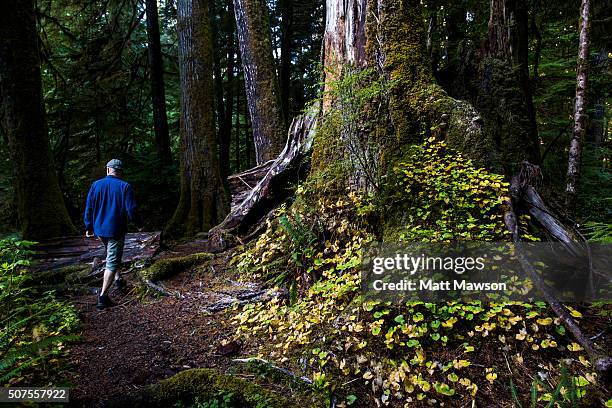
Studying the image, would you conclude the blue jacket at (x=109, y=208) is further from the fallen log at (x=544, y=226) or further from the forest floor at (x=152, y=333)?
the fallen log at (x=544, y=226)

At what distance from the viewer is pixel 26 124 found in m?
7.39

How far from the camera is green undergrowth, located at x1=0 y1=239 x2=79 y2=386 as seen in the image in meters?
2.91

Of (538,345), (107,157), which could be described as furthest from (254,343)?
(107,157)

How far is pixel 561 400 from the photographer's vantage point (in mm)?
2305

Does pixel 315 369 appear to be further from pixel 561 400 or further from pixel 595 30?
pixel 595 30

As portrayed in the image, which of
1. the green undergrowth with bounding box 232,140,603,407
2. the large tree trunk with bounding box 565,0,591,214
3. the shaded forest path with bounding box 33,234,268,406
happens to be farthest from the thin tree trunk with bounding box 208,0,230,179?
the large tree trunk with bounding box 565,0,591,214

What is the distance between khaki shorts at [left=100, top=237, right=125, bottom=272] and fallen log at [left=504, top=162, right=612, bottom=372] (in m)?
5.15

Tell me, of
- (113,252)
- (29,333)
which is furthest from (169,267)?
(29,333)

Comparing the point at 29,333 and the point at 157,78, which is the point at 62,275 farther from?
the point at 157,78

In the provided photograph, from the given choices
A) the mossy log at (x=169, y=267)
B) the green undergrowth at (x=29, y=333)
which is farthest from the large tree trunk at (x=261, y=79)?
the green undergrowth at (x=29, y=333)

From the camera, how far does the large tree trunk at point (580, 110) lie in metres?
5.38

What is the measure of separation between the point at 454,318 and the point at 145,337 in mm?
3258

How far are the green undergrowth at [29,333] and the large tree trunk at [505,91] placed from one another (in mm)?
5626

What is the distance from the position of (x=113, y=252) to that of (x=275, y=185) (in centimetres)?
266
